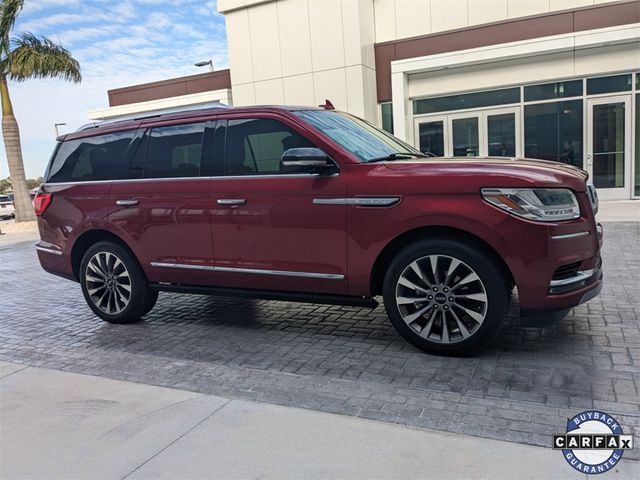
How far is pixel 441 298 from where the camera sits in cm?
412

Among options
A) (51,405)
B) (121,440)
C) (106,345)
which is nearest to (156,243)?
(106,345)

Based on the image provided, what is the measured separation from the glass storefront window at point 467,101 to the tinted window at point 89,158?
12.1 metres

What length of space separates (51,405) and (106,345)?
129 centimetres

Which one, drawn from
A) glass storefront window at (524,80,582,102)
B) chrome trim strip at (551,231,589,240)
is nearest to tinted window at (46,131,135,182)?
chrome trim strip at (551,231,589,240)

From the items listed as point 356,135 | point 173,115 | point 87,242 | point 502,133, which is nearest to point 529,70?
point 502,133

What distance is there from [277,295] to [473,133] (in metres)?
12.3

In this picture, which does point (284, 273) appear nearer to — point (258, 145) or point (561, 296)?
point (258, 145)

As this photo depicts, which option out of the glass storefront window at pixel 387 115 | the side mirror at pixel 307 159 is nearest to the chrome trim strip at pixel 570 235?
the side mirror at pixel 307 159

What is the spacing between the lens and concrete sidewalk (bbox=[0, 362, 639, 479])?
2.83m

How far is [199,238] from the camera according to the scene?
16.9 ft

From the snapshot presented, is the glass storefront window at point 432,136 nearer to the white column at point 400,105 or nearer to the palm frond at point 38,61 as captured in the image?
the white column at point 400,105

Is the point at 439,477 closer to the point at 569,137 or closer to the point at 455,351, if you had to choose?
the point at 455,351

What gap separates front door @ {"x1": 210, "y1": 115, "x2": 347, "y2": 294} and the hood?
60cm

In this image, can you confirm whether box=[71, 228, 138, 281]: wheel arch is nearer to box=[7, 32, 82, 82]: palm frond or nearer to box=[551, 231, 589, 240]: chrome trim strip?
box=[551, 231, 589, 240]: chrome trim strip
